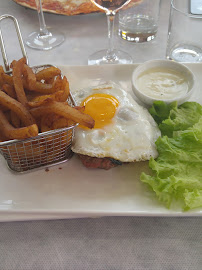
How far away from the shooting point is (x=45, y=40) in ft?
9.66

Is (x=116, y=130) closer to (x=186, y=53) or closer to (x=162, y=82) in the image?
(x=162, y=82)

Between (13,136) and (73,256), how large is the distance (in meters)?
0.62

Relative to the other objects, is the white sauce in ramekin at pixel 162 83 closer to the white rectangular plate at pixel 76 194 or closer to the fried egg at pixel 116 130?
the fried egg at pixel 116 130

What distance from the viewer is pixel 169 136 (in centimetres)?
177

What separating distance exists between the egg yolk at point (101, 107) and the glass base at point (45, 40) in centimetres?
125

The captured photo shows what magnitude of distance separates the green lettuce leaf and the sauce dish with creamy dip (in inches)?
4.4

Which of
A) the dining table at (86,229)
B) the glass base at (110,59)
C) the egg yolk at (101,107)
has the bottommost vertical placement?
the dining table at (86,229)

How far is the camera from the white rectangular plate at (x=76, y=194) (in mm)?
1424

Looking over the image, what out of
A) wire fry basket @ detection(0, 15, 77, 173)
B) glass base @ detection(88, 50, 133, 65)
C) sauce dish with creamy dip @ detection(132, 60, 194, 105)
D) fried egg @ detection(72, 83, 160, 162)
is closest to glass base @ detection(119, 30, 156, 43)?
glass base @ detection(88, 50, 133, 65)

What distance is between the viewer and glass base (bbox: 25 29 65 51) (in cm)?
288

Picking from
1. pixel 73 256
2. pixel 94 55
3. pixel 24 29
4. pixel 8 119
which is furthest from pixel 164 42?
pixel 73 256

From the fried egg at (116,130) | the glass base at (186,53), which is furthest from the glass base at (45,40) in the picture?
the fried egg at (116,130)

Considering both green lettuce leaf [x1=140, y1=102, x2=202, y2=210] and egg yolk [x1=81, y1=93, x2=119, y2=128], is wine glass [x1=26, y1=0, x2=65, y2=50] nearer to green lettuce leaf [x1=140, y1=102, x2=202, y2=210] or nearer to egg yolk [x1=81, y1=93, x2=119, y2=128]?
Answer: egg yolk [x1=81, y1=93, x2=119, y2=128]

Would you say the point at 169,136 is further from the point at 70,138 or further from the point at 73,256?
the point at 73,256
